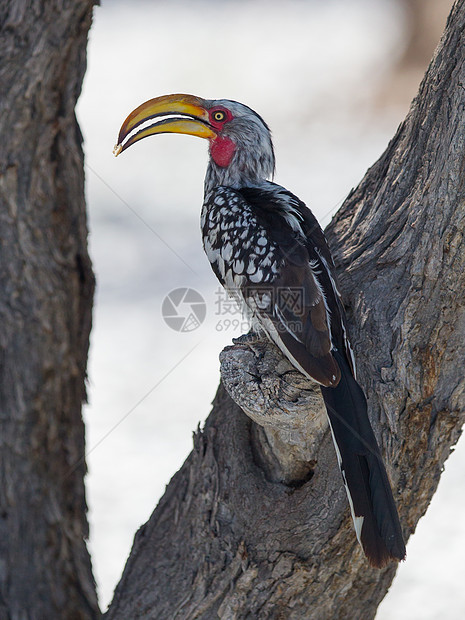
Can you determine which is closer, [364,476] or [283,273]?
[364,476]

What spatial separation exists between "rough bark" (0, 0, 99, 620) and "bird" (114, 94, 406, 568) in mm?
1062

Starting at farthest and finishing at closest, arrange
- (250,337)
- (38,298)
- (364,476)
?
(250,337) < (364,476) < (38,298)

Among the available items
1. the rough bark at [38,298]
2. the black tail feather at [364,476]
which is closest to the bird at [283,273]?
the black tail feather at [364,476]

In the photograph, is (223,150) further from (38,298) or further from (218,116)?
(38,298)

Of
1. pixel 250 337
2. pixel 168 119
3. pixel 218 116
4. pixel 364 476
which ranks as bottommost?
pixel 364 476

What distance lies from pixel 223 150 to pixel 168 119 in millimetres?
379

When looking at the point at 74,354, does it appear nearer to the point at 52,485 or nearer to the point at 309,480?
the point at 52,485

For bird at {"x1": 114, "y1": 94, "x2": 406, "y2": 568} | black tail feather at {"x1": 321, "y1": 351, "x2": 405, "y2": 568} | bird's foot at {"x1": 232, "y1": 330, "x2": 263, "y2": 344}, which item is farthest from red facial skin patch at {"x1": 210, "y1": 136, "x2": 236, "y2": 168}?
black tail feather at {"x1": 321, "y1": 351, "x2": 405, "y2": 568}

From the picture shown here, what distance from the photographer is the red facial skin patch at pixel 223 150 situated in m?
4.33

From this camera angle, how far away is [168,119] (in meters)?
4.22

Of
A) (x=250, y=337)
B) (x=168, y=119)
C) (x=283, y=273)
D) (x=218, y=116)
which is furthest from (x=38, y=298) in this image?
(x=218, y=116)

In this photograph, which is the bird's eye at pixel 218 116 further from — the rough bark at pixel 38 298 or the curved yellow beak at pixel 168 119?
the rough bark at pixel 38 298

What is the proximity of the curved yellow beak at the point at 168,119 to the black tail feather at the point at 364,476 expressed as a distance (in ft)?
6.07

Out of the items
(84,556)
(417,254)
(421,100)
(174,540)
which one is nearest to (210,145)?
(421,100)
